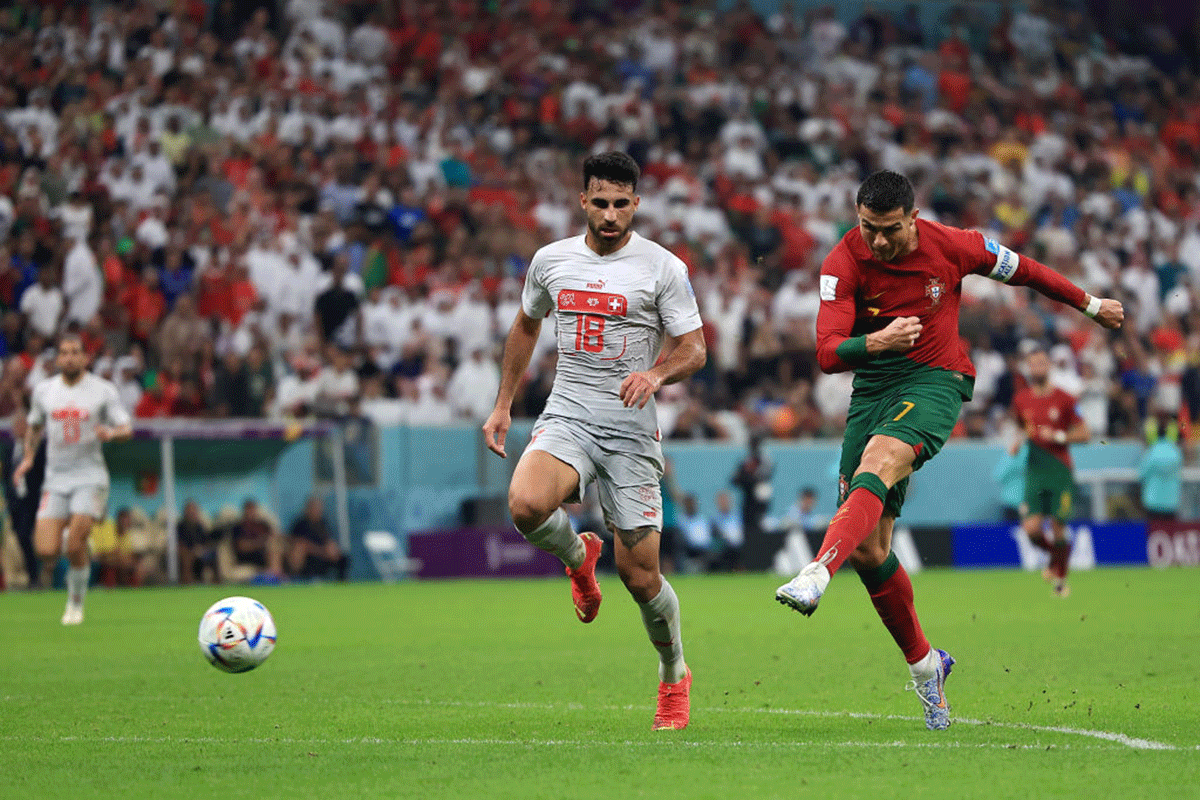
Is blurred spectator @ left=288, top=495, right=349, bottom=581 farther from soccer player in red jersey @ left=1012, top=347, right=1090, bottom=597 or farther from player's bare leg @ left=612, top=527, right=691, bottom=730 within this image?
player's bare leg @ left=612, top=527, right=691, bottom=730

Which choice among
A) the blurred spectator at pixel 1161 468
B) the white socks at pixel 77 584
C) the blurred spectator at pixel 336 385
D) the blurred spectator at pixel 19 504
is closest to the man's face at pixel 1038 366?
the blurred spectator at pixel 1161 468

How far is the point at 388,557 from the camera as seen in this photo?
24.0 meters

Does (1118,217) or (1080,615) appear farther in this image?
(1118,217)

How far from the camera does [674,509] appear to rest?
81.1ft

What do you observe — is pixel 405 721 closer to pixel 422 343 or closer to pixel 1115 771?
pixel 1115 771

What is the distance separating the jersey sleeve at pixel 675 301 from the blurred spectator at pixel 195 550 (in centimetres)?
1565

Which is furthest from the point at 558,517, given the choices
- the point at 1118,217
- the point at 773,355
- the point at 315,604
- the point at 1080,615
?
the point at 1118,217

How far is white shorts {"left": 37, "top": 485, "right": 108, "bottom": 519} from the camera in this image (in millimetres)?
16297

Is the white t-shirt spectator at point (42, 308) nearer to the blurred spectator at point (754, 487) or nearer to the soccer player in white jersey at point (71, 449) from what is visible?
the soccer player in white jersey at point (71, 449)

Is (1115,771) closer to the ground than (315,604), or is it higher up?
higher up

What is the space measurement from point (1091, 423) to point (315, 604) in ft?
47.1

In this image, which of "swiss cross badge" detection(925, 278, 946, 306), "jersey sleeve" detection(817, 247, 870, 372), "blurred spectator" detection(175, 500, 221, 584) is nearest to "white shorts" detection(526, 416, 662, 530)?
"jersey sleeve" detection(817, 247, 870, 372)

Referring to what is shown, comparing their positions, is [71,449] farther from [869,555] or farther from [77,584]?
[869,555]

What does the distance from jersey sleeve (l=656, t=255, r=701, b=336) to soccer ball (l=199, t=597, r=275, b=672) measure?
262 cm
